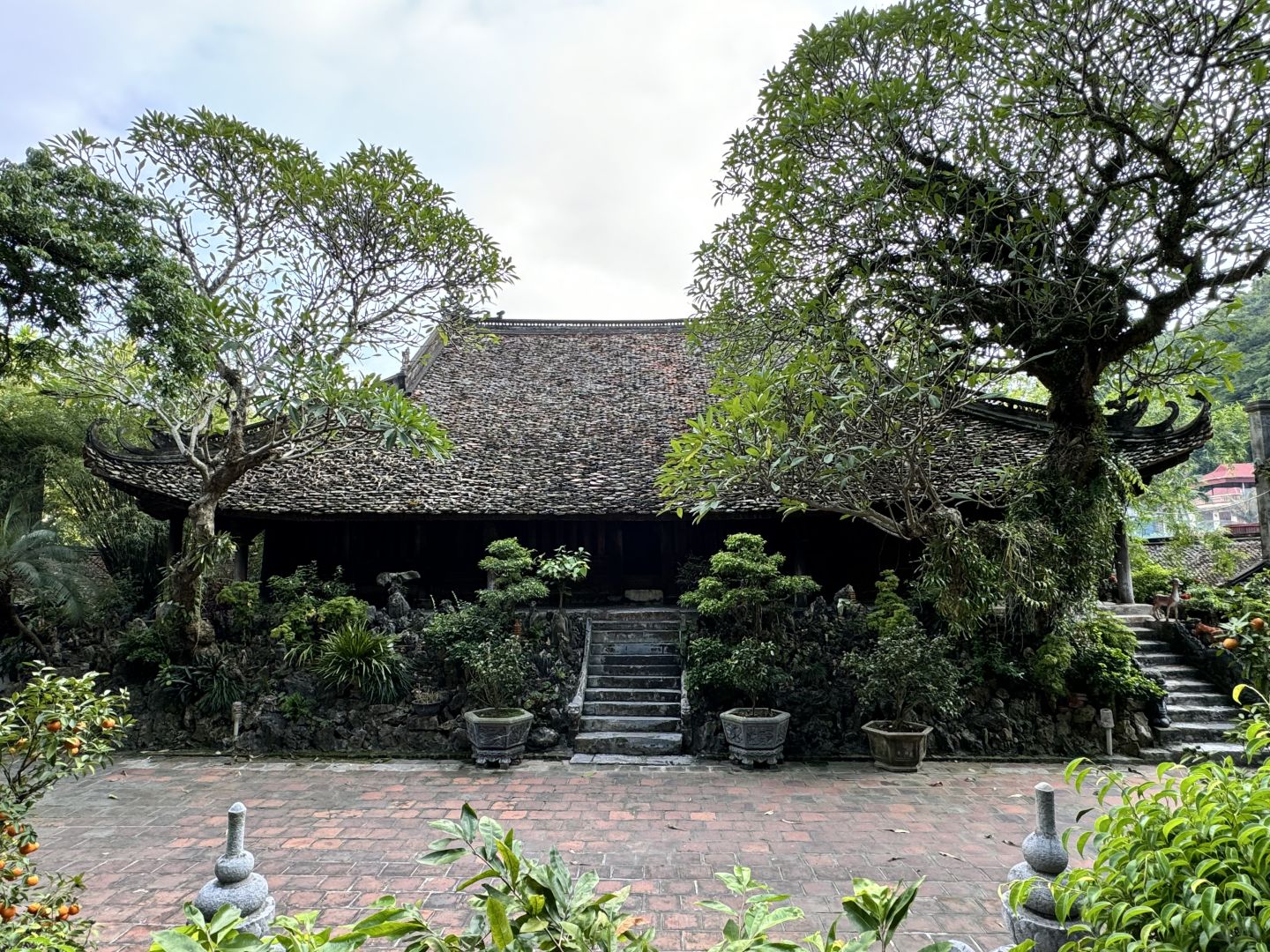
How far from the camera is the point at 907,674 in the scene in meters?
6.80

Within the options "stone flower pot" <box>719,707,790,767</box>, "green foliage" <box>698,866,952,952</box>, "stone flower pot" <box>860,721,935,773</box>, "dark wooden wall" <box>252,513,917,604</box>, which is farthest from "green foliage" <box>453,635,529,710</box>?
"green foliage" <box>698,866,952,952</box>

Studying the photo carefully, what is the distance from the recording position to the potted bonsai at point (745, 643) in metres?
6.99

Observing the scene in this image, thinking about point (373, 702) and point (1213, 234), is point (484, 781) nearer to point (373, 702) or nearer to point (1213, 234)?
point (373, 702)

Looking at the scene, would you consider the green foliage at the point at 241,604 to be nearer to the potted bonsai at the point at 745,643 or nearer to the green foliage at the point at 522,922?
the potted bonsai at the point at 745,643

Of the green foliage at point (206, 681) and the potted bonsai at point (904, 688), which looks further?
the green foliage at point (206, 681)

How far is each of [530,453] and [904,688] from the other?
682 centimetres

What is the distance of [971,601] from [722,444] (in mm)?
3164

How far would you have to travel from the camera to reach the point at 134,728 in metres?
7.85

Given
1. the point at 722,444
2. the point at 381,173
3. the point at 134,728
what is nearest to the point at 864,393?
the point at 722,444

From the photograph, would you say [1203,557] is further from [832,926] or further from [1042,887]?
[832,926]

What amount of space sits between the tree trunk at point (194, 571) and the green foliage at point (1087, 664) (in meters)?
9.85

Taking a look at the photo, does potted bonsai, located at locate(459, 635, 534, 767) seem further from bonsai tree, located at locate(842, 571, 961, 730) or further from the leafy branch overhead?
bonsai tree, located at locate(842, 571, 961, 730)

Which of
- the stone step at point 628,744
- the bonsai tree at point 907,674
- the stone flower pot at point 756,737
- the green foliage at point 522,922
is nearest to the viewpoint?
the green foliage at point 522,922

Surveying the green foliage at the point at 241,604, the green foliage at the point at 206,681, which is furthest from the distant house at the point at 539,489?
the green foliage at the point at 206,681
